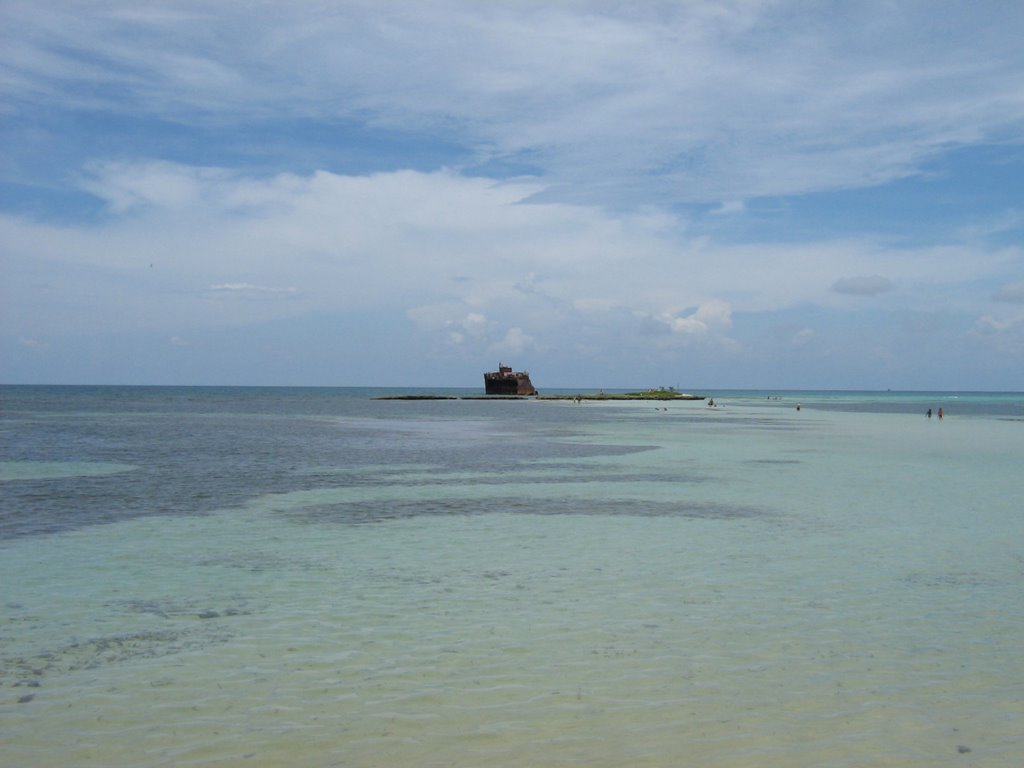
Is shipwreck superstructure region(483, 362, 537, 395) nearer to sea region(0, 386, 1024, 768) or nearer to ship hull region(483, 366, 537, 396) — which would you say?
ship hull region(483, 366, 537, 396)

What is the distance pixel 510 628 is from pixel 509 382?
6830 inches

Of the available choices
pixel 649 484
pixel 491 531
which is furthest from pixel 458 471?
pixel 491 531

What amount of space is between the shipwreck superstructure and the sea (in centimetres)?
15642

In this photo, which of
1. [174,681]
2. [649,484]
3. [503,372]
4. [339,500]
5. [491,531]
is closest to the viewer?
[174,681]

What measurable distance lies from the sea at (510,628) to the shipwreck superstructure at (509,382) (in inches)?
6158

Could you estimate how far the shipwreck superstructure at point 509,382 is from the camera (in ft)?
607

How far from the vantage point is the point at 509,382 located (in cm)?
18550

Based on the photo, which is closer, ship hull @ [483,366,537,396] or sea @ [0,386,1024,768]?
sea @ [0,386,1024,768]

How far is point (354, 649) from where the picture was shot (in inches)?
436

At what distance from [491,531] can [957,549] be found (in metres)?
10.5

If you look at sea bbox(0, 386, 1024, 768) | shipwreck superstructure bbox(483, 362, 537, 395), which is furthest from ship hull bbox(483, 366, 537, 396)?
sea bbox(0, 386, 1024, 768)

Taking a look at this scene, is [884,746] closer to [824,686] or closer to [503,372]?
[824,686]

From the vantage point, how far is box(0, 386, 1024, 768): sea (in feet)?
27.4

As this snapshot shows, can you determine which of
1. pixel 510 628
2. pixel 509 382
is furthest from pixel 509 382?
pixel 510 628
